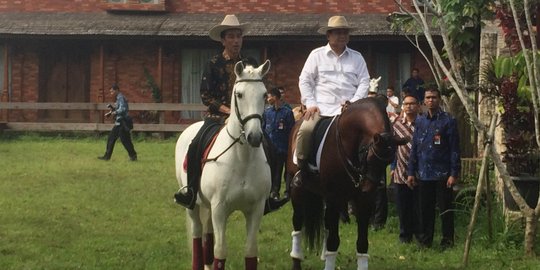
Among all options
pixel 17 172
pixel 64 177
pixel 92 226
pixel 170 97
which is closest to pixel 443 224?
pixel 92 226

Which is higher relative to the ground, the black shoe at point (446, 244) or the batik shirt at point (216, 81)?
the batik shirt at point (216, 81)

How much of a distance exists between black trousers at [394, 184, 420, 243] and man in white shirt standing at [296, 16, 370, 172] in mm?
2212

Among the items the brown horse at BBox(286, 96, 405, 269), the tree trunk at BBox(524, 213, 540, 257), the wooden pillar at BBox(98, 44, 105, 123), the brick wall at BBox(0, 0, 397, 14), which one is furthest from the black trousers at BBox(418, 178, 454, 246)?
the wooden pillar at BBox(98, 44, 105, 123)

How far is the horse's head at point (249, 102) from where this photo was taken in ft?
24.7

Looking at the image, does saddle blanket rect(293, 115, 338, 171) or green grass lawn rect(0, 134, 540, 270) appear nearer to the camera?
saddle blanket rect(293, 115, 338, 171)

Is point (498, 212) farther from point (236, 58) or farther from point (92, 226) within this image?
point (92, 226)

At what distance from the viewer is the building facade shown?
2856cm

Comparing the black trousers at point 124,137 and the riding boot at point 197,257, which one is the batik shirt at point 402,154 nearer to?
the riding boot at point 197,257

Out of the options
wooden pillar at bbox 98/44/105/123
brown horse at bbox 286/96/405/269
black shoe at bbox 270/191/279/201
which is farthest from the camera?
wooden pillar at bbox 98/44/105/123

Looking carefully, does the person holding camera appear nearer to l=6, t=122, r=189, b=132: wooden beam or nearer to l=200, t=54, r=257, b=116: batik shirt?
l=6, t=122, r=189, b=132: wooden beam

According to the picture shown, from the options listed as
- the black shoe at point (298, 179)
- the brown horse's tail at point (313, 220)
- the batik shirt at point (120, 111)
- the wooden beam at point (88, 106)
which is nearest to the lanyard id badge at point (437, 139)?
the brown horse's tail at point (313, 220)

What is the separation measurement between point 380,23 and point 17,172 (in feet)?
44.7

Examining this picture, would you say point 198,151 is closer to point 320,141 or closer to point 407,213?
point 320,141

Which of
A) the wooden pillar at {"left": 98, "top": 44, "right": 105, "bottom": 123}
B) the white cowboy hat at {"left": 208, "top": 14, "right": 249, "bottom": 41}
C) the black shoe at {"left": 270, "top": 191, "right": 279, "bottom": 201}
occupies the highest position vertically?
the wooden pillar at {"left": 98, "top": 44, "right": 105, "bottom": 123}
